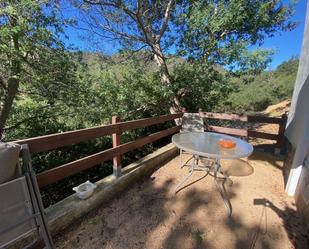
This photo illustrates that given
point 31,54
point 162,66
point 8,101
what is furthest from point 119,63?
point 8,101

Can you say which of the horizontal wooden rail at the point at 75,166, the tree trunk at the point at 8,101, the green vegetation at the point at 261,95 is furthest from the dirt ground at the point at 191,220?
the green vegetation at the point at 261,95

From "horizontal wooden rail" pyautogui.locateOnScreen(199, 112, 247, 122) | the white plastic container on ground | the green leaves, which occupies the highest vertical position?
the green leaves

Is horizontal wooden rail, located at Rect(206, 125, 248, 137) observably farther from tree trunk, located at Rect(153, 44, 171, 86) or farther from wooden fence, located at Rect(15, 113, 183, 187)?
wooden fence, located at Rect(15, 113, 183, 187)

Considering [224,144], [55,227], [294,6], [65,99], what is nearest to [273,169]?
[224,144]

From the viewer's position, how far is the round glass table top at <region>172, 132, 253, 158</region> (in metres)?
2.11

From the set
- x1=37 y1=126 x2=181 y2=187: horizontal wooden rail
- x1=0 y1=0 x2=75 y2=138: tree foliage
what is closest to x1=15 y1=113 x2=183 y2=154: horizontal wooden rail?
x1=37 y1=126 x2=181 y2=187: horizontal wooden rail

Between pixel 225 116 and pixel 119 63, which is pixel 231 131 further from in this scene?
pixel 119 63

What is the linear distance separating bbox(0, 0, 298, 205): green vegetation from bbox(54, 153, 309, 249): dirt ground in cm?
139

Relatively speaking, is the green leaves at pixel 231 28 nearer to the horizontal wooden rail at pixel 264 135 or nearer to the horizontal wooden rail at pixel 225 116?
the horizontal wooden rail at pixel 225 116

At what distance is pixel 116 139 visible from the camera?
2.61 m

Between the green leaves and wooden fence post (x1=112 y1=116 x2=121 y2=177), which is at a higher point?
the green leaves

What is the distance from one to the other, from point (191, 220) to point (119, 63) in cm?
435

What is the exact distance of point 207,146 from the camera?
2428 millimetres

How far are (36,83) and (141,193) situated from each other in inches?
129
